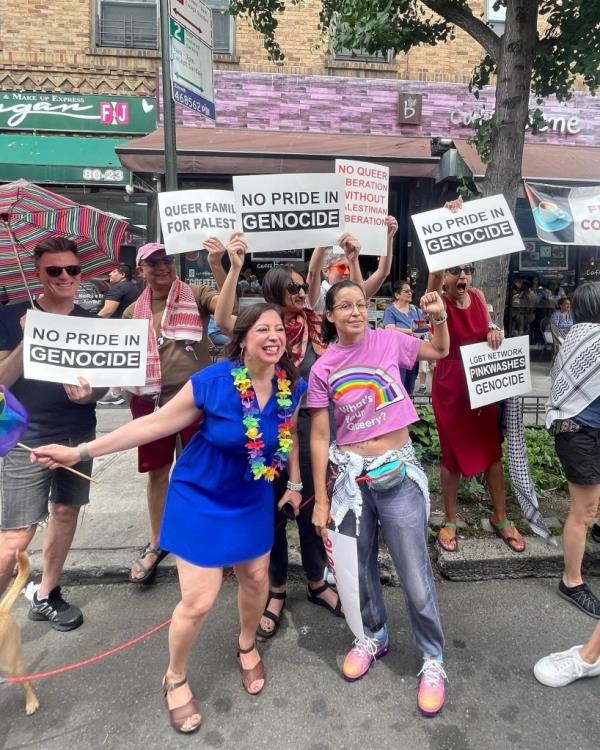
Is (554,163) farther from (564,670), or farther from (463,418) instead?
(564,670)

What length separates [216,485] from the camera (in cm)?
216

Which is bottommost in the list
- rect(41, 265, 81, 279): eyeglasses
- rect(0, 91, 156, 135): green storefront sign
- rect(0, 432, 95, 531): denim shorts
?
rect(0, 432, 95, 531): denim shorts

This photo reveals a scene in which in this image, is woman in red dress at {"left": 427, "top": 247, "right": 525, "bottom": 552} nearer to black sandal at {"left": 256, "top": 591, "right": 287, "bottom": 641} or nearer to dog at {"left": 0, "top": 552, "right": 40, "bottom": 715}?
black sandal at {"left": 256, "top": 591, "right": 287, "bottom": 641}

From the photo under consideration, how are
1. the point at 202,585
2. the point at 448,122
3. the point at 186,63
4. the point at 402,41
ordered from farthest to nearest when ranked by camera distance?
the point at 448,122 → the point at 402,41 → the point at 186,63 → the point at 202,585

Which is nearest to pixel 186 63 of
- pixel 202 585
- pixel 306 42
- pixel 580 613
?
pixel 202 585

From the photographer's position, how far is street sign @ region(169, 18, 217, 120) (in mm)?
3457

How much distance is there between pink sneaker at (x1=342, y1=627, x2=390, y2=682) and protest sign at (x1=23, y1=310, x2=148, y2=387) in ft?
5.65

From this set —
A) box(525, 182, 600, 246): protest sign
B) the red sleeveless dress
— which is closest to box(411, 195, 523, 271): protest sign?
the red sleeveless dress

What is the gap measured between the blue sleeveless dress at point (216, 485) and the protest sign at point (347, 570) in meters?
→ 0.40

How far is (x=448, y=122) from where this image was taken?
948 cm

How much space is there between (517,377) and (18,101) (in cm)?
964

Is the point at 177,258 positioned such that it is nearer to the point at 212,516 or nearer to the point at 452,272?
the point at 452,272

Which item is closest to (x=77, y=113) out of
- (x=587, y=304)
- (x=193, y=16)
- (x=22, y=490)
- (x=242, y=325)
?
(x=193, y=16)

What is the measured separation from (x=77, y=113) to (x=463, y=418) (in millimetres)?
8966
